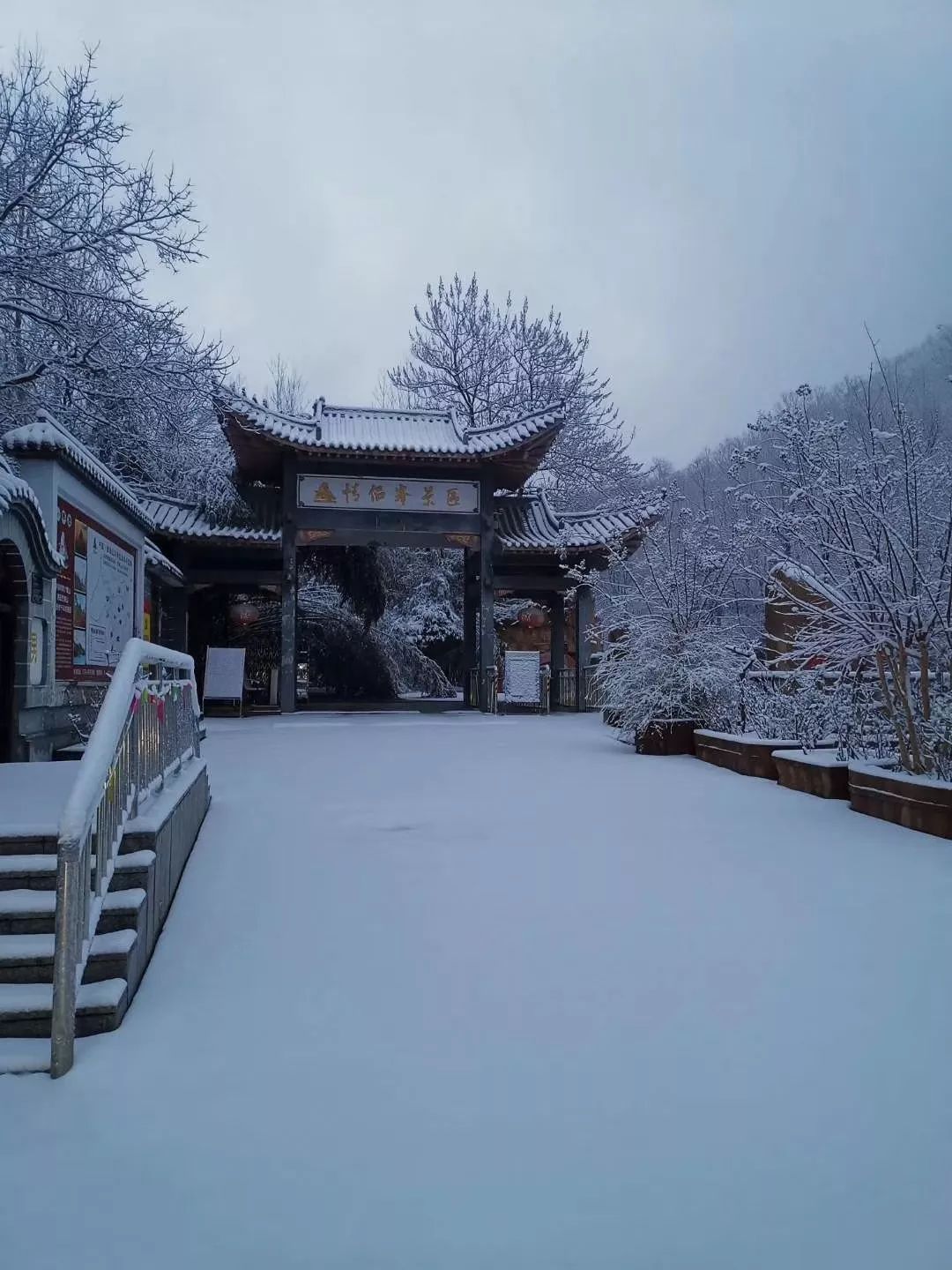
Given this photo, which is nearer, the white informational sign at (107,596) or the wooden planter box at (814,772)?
the wooden planter box at (814,772)

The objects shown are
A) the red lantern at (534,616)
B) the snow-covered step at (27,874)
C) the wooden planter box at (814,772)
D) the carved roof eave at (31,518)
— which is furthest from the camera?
the red lantern at (534,616)

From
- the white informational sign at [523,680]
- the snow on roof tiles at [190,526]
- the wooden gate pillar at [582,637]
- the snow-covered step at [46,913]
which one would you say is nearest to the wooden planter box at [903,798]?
the snow-covered step at [46,913]

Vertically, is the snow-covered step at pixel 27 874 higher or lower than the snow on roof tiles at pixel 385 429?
lower

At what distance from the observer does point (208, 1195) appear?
6.38 feet

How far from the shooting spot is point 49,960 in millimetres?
2941

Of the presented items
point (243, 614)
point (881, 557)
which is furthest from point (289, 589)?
point (881, 557)

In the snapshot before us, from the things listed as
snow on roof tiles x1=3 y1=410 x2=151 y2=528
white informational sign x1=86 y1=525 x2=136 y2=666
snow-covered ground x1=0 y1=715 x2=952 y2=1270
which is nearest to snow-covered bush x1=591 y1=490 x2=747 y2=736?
snow-covered ground x1=0 y1=715 x2=952 y2=1270

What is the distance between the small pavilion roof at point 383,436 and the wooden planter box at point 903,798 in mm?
9667

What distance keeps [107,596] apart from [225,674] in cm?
652

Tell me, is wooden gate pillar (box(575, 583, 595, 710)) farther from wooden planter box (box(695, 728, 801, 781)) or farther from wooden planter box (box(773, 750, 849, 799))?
wooden planter box (box(773, 750, 849, 799))

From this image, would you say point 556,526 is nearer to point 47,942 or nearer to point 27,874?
point 27,874

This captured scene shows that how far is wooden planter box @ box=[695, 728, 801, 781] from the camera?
23.7 ft

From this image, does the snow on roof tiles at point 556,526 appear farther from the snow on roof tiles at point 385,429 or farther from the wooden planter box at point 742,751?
the wooden planter box at point 742,751

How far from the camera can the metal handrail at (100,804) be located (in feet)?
8.16
